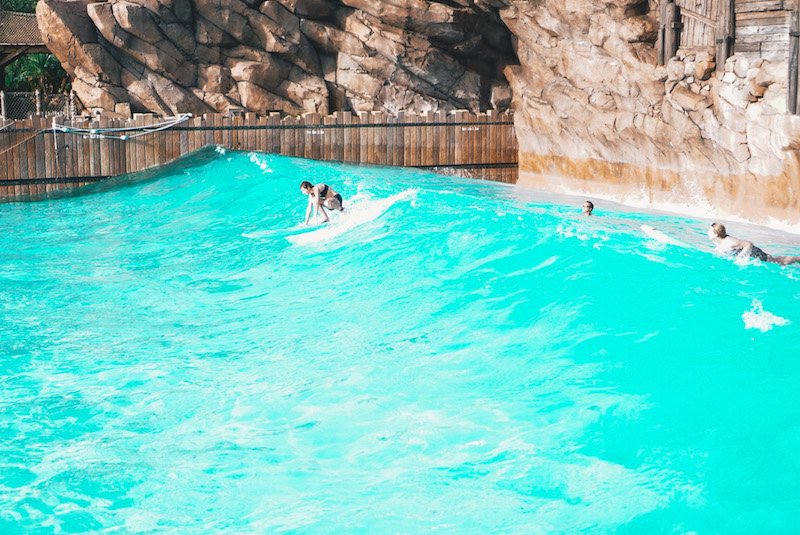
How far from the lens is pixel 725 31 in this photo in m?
16.1

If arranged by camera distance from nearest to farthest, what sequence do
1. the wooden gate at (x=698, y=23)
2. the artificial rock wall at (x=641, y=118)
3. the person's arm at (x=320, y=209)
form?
1. the person's arm at (x=320, y=209)
2. the artificial rock wall at (x=641, y=118)
3. the wooden gate at (x=698, y=23)

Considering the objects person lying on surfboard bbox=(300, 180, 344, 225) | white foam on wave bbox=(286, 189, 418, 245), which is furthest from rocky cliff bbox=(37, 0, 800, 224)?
person lying on surfboard bbox=(300, 180, 344, 225)

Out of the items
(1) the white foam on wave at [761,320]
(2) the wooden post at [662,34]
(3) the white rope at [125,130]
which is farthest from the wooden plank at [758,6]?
(3) the white rope at [125,130]

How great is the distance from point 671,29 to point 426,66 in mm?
6898

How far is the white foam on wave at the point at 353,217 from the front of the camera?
14469 mm

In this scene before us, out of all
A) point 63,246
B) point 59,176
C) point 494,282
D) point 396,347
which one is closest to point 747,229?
point 494,282

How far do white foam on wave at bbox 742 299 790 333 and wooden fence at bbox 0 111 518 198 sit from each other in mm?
14194

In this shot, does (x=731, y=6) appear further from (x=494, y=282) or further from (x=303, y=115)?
(x=303, y=115)

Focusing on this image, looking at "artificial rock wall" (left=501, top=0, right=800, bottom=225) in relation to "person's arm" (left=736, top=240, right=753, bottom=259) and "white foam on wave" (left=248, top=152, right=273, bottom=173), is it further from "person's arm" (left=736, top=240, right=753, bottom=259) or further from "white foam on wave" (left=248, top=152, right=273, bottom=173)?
"white foam on wave" (left=248, top=152, right=273, bottom=173)

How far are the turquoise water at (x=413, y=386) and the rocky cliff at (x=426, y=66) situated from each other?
5.71 meters

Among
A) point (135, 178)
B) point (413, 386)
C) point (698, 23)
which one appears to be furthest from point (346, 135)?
point (413, 386)

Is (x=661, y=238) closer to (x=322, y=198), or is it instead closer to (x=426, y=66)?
(x=322, y=198)

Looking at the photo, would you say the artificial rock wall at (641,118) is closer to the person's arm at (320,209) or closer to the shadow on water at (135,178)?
the person's arm at (320,209)

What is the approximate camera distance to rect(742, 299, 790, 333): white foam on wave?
8.15 meters
